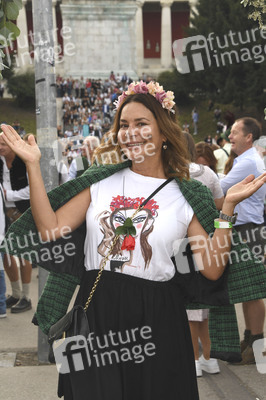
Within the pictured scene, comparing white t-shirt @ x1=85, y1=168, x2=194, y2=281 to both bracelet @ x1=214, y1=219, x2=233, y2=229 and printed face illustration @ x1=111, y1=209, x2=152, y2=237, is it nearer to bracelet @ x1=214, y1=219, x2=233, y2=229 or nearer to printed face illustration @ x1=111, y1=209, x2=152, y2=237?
printed face illustration @ x1=111, y1=209, x2=152, y2=237

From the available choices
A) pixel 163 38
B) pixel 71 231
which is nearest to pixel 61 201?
pixel 71 231

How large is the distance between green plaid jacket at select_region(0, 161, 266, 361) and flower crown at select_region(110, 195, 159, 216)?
0.15m

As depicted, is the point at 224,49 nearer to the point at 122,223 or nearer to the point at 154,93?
the point at 154,93

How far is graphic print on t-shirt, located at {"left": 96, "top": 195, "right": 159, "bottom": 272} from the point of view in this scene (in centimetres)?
305

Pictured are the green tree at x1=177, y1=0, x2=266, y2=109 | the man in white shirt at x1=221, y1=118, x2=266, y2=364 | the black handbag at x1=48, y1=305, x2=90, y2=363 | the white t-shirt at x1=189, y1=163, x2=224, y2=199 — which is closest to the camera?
the black handbag at x1=48, y1=305, x2=90, y2=363

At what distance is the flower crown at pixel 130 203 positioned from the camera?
313 centimetres

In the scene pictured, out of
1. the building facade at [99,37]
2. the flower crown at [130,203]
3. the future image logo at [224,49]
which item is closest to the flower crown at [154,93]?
the flower crown at [130,203]

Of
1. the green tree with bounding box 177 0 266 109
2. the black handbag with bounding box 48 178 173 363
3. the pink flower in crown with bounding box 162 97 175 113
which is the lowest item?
the black handbag with bounding box 48 178 173 363

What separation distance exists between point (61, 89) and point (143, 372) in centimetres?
3861

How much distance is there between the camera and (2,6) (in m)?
3.02

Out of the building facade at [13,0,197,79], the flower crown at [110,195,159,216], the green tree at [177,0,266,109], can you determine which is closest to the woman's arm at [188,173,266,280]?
the flower crown at [110,195,159,216]

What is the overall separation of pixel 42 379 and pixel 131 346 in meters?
2.38

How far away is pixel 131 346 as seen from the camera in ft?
9.77

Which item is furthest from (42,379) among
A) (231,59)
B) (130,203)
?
(231,59)
